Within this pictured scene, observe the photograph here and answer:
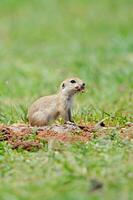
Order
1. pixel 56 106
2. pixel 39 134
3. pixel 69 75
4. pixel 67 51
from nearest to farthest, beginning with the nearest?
pixel 39 134, pixel 56 106, pixel 69 75, pixel 67 51

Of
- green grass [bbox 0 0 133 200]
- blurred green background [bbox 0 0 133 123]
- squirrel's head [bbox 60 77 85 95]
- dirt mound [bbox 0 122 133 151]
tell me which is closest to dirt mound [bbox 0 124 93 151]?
dirt mound [bbox 0 122 133 151]

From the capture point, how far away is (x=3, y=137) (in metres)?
8.05

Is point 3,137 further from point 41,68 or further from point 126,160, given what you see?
point 41,68

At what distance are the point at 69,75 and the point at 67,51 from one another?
10.8ft

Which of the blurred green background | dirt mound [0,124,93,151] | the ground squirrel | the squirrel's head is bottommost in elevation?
dirt mound [0,124,93,151]

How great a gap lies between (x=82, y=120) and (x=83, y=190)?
11.2 ft

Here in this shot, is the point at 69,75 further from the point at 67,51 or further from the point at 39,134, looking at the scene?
the point at 39,134

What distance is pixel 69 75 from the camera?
1442 cm

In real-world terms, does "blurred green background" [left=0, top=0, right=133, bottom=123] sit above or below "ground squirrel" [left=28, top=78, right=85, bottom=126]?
above

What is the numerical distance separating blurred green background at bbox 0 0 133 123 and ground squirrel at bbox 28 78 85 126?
0.49 m

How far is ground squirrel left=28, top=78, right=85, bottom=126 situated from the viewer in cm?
884

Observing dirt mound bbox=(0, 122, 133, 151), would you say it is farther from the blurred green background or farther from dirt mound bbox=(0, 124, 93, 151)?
the blurred green background

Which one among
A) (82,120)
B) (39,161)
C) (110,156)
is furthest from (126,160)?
(82,120)

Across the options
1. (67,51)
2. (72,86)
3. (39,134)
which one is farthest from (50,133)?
(67,51)
